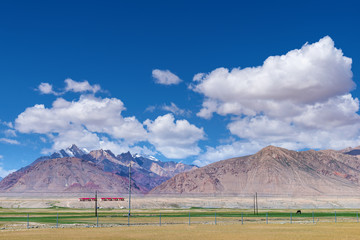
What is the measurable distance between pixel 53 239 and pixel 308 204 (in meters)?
154

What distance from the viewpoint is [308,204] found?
174 m

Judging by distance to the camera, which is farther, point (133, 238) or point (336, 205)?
point (336, 205)

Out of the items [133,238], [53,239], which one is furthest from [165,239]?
[53,239]

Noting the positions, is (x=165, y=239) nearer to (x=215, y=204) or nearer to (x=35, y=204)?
(x=35, y=204)

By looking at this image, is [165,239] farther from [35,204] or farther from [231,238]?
[35,204]

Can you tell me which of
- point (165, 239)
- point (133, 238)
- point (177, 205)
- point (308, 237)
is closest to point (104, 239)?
point (133, 238)

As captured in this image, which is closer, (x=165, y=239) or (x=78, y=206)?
(x=165, y=239)

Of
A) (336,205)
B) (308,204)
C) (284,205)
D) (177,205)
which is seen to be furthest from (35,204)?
(336,205)

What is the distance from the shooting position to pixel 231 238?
118 feet

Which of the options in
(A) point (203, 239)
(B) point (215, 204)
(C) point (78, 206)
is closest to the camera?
(A) point (203, 239)

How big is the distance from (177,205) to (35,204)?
168 ft

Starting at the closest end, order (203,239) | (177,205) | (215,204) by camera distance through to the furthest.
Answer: (203,239) < (177,205) < (215,204)

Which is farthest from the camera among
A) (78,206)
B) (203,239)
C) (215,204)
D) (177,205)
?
(215,204)

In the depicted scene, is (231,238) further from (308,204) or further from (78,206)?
(308,204)
